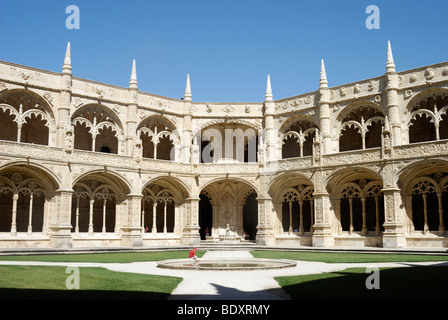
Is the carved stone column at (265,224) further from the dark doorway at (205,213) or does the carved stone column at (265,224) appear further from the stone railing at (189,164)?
the dark doorway at (205,213)

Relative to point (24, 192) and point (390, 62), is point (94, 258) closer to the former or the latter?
point (24, 192)

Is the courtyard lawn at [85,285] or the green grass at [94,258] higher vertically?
the courtyard lawn at [85,285]

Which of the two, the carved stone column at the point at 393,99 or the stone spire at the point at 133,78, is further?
the stone spire at the point at 133,78

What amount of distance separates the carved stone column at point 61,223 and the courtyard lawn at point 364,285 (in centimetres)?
1887

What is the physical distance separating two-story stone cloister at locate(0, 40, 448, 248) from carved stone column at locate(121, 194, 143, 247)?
0.31ft

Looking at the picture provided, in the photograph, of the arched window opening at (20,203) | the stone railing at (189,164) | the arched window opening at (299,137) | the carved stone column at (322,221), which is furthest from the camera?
the arched window opening at (299,137)

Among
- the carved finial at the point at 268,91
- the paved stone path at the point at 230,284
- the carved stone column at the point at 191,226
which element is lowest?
the paved stone path at the point at 230,284

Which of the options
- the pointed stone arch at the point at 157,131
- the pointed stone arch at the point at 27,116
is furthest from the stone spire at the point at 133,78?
the pointed stone arch at the point at 27,116

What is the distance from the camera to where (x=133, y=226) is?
3155cm

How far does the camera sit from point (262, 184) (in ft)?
112

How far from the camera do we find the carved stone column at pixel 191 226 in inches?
1320
